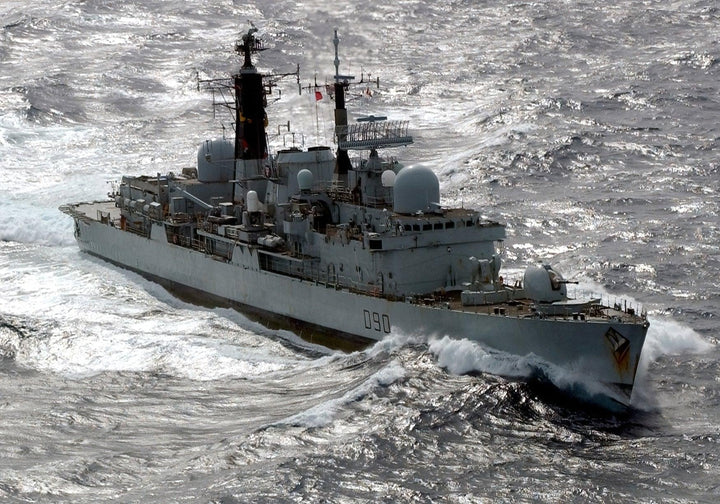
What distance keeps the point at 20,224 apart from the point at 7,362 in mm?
21535

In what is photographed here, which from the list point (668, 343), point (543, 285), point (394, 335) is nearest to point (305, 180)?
point (394, 335)

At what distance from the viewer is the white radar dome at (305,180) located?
4297 cm

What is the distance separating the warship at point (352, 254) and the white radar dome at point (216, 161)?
5 centimetres

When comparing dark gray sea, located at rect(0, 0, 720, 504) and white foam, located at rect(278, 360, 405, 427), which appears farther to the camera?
white foam, located at rect(278, 360, 405, 427)

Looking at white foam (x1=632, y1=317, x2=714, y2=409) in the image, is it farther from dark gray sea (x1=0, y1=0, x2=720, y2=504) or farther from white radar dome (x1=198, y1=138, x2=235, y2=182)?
white radar dome (x1=198, y1=138, x2=235, y2=182)

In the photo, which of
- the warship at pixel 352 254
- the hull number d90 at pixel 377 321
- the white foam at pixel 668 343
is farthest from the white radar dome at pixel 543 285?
the hull number d90 at pixel 377 321

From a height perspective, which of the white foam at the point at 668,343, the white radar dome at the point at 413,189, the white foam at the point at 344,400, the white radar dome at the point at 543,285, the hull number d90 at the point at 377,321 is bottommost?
the white foam at the point at 344,400

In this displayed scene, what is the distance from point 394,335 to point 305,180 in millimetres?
8207

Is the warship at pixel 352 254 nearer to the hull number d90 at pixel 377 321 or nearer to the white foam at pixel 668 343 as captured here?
the hull number d90 at pixel 377 321

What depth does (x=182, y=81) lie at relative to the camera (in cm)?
7731

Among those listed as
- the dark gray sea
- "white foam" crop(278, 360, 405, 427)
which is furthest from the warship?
"white foam" crop(278, 360, 405, 427)

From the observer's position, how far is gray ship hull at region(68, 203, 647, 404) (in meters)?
32.9

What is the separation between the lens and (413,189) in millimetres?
39281

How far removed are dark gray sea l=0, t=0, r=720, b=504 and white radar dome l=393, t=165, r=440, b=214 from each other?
4893 millimetres
